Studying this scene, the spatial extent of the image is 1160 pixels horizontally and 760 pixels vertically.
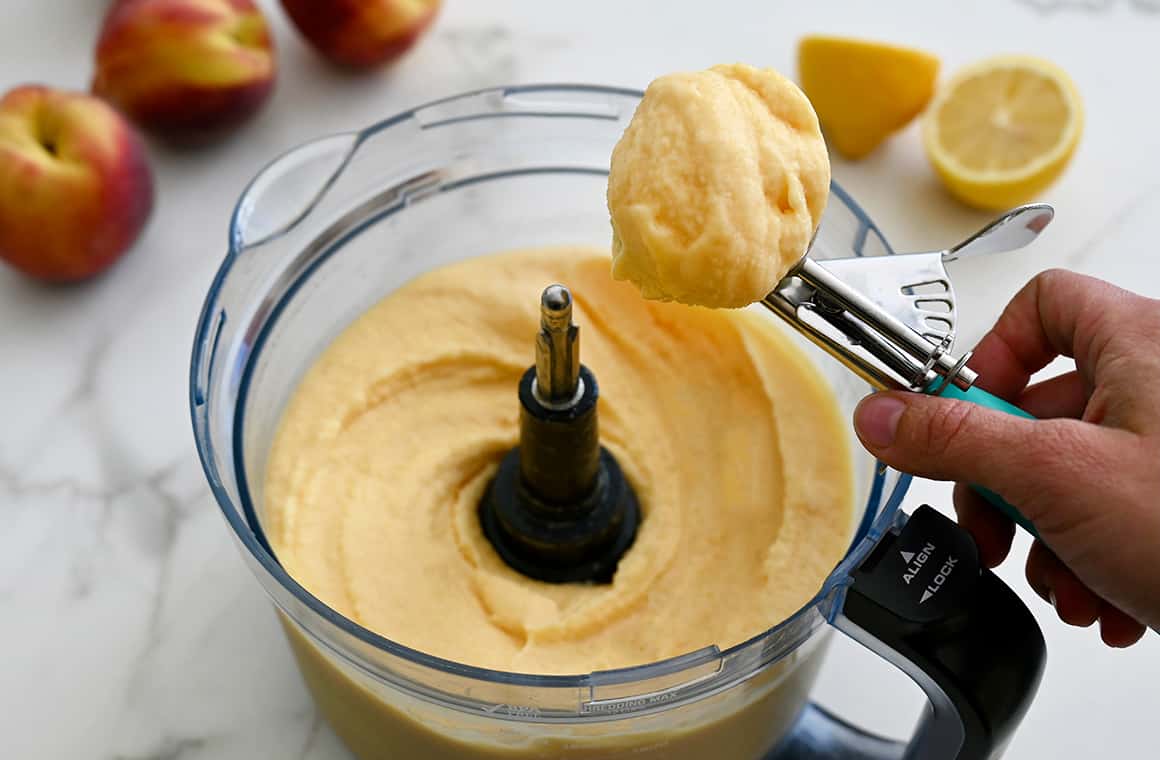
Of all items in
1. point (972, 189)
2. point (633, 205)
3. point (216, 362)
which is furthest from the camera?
point (972, 189)

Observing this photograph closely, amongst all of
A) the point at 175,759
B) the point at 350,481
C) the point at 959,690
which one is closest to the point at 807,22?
the point at 350,481

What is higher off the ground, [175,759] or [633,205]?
[633,205]

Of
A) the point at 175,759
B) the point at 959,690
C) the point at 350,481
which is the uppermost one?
the point at 959,690

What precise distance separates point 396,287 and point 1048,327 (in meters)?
0.72

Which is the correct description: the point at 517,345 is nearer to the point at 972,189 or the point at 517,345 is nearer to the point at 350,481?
the point at 350,481

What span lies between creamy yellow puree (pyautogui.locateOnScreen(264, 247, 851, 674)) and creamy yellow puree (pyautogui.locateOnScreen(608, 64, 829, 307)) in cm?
34

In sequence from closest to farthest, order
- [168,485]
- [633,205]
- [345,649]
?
[633,205] → [345,649] → [168,485]

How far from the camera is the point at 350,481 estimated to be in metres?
1.20

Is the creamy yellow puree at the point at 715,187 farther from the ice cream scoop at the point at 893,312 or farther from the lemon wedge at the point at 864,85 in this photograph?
the lemon wedge at the point at 864,85

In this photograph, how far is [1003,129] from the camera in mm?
1627

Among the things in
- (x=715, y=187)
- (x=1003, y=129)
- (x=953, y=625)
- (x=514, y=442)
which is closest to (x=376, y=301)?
(x=514, y=442)

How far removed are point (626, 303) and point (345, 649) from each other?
0.52 m

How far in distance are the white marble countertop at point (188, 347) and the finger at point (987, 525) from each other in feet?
0.71

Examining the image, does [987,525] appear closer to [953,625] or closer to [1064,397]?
[1064,397]
